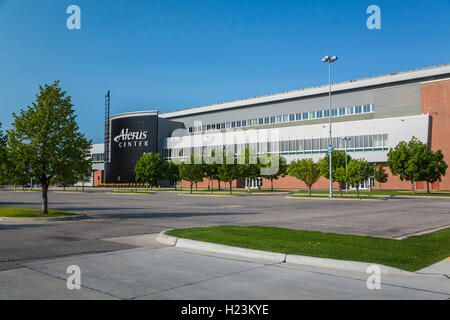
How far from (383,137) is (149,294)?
63.7 m

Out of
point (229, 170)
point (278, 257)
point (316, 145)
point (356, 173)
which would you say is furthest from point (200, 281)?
point (316, 145)

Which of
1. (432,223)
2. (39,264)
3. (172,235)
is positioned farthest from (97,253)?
(432,223)

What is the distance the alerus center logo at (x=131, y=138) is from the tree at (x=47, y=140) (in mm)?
79900

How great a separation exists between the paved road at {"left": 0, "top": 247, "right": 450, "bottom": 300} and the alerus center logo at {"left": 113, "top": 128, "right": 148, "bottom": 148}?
92.0 m

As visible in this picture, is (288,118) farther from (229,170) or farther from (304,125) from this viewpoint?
(229,170)

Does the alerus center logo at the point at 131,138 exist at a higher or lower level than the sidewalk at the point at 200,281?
higher

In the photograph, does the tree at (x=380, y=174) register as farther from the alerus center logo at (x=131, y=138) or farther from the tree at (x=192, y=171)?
the alerus center logo at (x=131, y=138)

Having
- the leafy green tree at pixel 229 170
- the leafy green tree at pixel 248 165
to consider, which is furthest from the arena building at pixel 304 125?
the leafy green tree at pixel 229 170

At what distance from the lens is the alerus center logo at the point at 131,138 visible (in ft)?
321

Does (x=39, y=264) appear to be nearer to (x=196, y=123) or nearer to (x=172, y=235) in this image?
(x=172, y=235)

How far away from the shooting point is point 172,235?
10.8 meters

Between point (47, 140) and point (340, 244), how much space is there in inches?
562

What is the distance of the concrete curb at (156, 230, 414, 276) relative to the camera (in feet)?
23.1

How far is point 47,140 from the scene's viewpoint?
17.5 m
